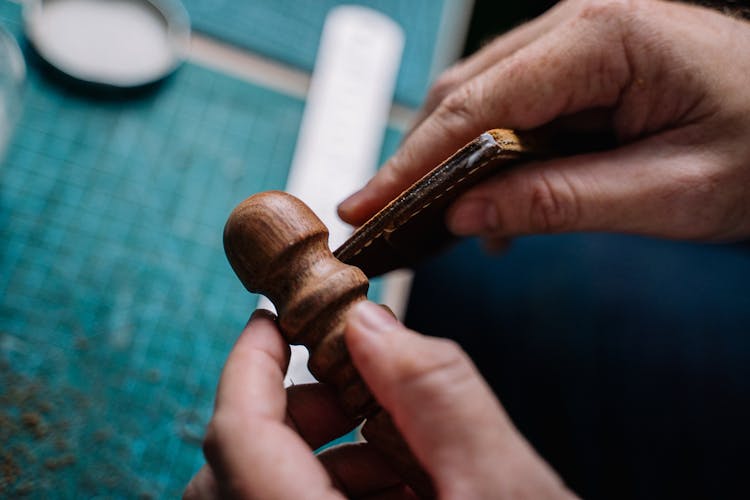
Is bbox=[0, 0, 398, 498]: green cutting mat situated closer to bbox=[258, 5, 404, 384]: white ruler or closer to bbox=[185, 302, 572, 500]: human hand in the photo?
bbox=[258, 5, 404, 384]: white ruler

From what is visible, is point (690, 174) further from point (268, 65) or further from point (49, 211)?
point (49, 211)

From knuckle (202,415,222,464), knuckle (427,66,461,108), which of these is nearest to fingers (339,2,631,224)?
knuckle (427,66,461,108)

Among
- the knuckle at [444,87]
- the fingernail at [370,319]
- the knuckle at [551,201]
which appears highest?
the knuckle at [444,87]

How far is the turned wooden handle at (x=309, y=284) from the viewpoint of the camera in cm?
71

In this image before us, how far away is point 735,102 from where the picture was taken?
0.92m

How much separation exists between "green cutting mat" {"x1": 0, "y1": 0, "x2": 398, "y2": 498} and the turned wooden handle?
23.1 inches

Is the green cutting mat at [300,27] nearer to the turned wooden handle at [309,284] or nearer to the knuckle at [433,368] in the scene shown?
the turned wooden handle at [309,284]

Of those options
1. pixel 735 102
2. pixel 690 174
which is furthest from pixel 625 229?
pixel 735 102

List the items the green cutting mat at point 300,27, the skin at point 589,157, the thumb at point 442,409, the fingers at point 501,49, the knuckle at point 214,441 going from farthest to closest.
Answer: the green cutting mat at point 300,27 → the fingers at point 501,49 → the skin at point 589,157 → the knuckle at point 214,441 → the thumb at point 442,409

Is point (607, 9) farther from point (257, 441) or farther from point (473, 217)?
point (257, 441)

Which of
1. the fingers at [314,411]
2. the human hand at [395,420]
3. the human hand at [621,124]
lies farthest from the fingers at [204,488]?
the human hand at [621,124]

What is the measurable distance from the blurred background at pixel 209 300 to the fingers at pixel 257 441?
514 mm

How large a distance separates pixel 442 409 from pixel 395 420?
93 mm

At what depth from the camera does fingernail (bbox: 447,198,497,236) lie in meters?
1.00
